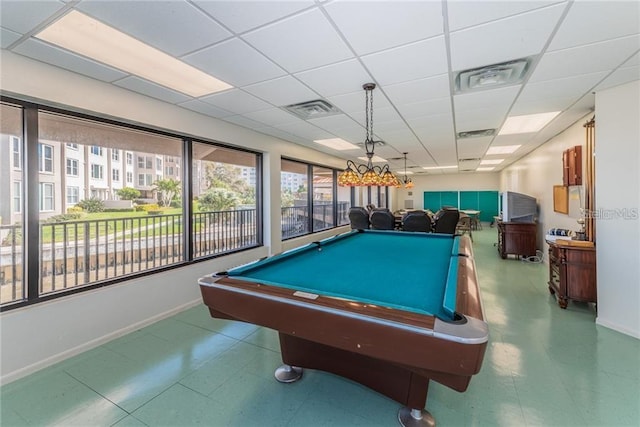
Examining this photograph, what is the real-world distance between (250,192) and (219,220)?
76cm

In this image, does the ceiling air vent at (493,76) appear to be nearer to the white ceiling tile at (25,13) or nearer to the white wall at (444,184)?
the white ceiling tile at (25,13)

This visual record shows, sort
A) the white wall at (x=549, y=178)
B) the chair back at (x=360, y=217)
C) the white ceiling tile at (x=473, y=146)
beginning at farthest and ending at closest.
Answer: the chair back at (x=360, y=217) < the white ceiling tile at (x=473, y=146) < the white wall at (x=549, y=178)

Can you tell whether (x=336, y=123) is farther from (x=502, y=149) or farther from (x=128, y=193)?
(x=502, y=149)

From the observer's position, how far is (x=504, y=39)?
1.86m

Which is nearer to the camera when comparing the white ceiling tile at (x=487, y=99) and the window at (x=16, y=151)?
the window at (x=16, y=151)

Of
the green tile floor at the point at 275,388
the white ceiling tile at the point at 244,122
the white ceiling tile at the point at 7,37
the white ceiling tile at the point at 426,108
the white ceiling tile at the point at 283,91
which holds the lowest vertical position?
the green tile floor at the point at 275,388

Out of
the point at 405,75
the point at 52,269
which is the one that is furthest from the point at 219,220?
the point at 405,75

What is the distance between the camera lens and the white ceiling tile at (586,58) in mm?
1946

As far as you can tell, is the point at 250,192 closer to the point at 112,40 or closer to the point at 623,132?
the point at 112,40

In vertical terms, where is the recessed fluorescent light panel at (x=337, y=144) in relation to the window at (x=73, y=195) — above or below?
above

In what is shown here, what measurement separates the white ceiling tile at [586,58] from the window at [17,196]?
4276mm

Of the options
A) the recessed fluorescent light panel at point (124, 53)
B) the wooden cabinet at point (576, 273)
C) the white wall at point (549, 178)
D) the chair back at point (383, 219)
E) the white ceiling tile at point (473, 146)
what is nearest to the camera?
the recessed fluorescent light panel at point (124, 53)

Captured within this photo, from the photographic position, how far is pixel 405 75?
2.42 metres

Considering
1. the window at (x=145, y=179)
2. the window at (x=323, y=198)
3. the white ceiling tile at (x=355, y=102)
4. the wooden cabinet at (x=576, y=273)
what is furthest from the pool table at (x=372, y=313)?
the window at (x=323, y=198)
